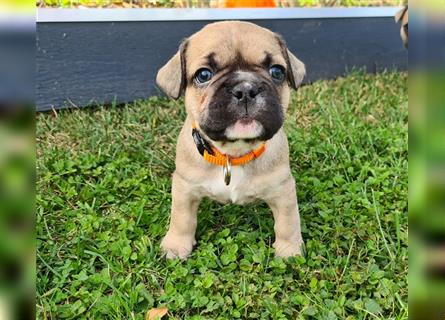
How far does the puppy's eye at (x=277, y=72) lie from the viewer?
2570mm

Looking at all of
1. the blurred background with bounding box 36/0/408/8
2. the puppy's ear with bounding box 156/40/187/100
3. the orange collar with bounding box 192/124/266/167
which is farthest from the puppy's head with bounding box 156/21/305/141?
the blurred background with bounding box 36/0/408/8

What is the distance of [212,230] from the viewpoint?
3.04 meters

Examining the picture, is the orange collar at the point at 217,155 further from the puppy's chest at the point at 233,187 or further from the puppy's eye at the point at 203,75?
the puppy's eye at the point at 203,75

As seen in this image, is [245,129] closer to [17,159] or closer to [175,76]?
[175,76]

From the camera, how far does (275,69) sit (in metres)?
2.58

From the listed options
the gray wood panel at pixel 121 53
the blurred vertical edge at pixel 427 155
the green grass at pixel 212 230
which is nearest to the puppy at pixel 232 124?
the green grass at pixel 212 230

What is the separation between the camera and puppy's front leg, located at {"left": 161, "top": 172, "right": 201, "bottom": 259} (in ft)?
9.02

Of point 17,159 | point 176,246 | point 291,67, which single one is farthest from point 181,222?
point 17,159

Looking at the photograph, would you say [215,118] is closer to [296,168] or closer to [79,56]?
[296,168]

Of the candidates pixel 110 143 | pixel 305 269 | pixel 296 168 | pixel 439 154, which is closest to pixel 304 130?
pixel 296 168

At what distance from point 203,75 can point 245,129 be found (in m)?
0.43

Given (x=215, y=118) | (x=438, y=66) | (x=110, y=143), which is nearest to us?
(x=438, y=66)

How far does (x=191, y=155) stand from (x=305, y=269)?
86 cm

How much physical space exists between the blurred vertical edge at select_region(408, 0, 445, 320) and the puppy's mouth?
1620mm
